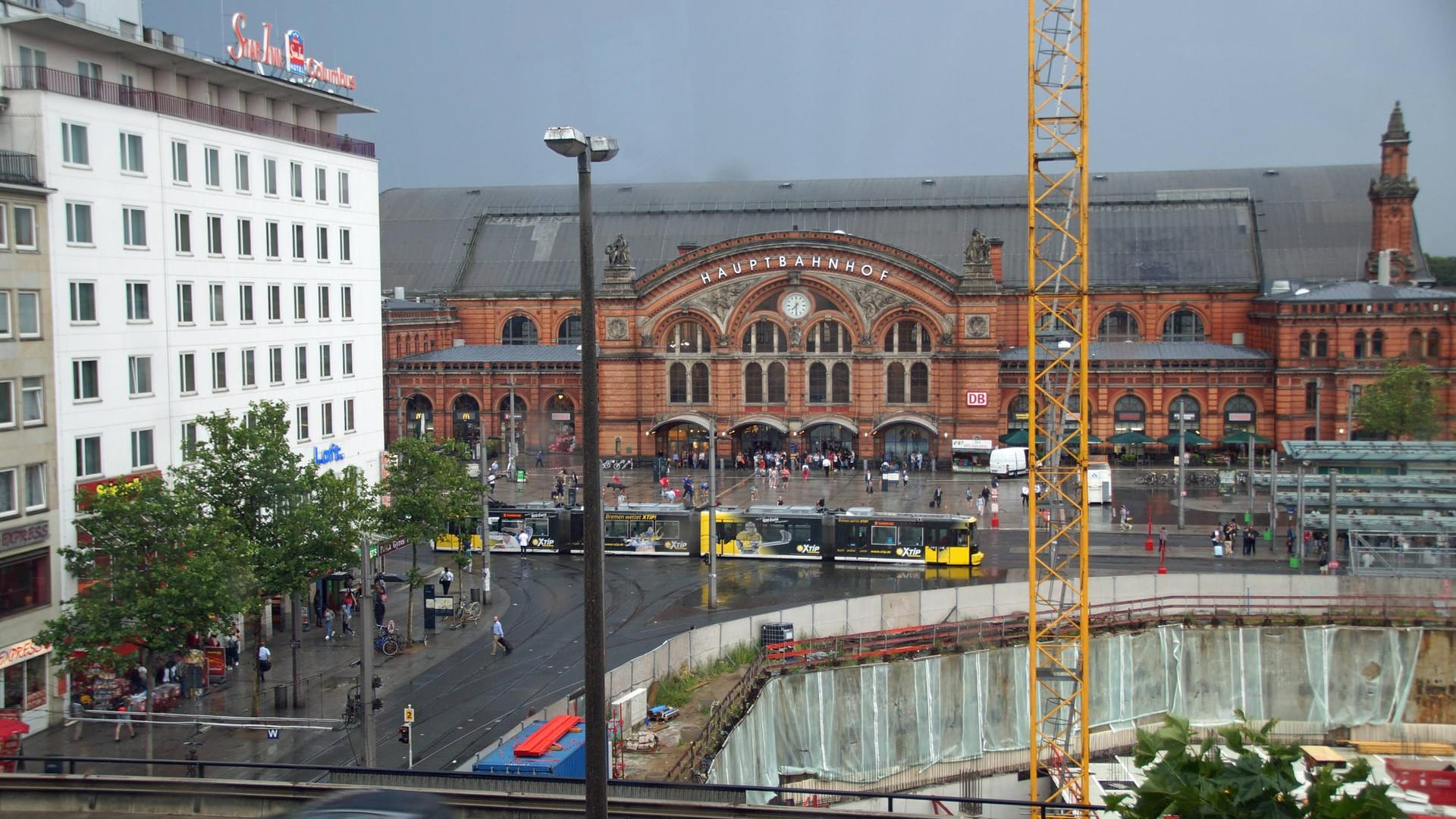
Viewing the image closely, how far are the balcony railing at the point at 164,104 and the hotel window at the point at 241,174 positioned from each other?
100cm

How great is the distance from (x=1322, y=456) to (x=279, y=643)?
43.9 metres

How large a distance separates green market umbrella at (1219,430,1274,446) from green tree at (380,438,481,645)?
5159 cm

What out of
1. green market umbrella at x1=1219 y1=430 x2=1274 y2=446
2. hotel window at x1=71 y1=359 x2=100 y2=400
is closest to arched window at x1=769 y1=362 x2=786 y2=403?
green market umbrella at x1=1219 y1=430 x2=1274 y2=446

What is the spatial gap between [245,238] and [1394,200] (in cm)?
7649

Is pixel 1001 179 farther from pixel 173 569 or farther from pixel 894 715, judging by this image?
pixel 173 569

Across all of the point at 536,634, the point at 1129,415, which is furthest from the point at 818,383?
the point at 536,634

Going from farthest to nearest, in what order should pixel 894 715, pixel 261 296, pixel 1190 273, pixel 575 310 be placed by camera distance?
1. pixel 575 310
2. pixel 1190 273
3. pixel 261 296
4. pixel 894 715

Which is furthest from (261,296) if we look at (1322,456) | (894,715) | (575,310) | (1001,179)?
(1001,179)

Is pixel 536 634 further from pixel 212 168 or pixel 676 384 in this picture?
pixel 676 384

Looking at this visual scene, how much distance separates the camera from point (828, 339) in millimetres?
84812

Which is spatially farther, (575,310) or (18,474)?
(575,310)

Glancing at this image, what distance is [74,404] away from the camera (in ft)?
129

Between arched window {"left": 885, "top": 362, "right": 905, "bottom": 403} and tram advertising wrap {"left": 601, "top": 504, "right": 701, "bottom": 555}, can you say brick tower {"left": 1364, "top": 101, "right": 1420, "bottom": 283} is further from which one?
tram advertising wrap {"left": 601, "top": 504, "right": 701, "bottom": 555}

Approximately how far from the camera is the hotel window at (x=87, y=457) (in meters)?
39.3
